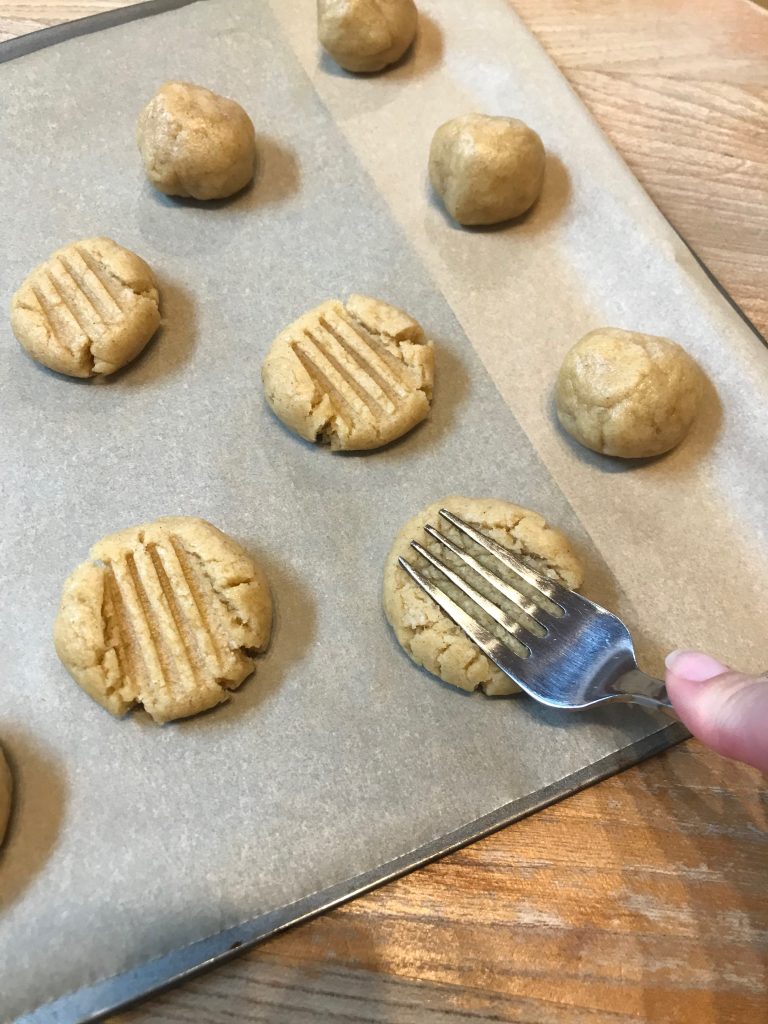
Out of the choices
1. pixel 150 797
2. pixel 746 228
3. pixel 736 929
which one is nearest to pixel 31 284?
pixel 150 797

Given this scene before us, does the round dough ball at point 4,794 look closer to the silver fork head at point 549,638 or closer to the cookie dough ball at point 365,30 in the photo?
the silver fork head at point 549,638

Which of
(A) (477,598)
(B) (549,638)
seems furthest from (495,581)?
(B) (549,638)

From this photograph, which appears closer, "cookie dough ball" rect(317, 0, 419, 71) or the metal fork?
the metal fork

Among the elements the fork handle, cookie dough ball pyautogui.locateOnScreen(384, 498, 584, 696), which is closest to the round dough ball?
cookie dough ball pyautogui.locateOnScreen(384, 498, 584, 696)

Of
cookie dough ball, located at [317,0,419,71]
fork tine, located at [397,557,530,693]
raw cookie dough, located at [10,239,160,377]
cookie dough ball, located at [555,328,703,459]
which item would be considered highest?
cookie dough ball, located at [317,0,419,71]

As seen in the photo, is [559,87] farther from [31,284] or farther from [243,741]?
[243,741]

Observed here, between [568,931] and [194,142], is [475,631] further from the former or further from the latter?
[194,142]

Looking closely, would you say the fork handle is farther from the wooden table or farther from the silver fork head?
the wooden table
